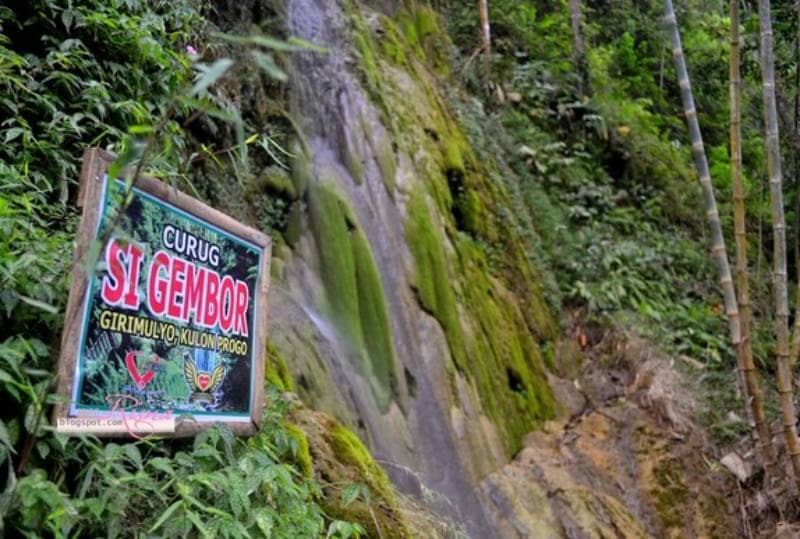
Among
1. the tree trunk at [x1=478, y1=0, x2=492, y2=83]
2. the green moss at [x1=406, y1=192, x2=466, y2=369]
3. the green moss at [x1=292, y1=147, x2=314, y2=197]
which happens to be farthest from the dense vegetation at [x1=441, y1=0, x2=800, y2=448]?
the green moss at [x1=292, y1=147, x2=314, y2=197]

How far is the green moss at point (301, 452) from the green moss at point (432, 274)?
11.2 feet

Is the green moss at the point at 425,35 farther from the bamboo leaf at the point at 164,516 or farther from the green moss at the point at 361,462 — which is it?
the bamboo leaf at the point at 164,516

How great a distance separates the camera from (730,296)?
6.89 metres

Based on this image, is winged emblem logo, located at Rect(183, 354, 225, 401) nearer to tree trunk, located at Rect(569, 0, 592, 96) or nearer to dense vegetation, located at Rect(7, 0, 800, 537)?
dense vegetation, located at Rect(7, 0, 800, 537)

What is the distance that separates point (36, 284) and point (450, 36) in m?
11.8

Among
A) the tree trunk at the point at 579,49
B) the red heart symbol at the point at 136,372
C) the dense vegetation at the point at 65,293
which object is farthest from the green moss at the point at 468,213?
the red heart symbol at the point at 136,372

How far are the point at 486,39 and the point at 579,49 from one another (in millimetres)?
1691

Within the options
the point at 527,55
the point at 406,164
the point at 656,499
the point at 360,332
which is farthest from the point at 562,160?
the point at 360,332

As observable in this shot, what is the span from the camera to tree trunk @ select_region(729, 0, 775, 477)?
6.57 m

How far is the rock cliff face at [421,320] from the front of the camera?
5305 mm

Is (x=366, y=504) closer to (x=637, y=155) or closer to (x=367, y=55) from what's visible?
(x=367, y=55)

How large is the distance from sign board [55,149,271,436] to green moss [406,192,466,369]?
3.91 metres

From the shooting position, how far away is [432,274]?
272 inches

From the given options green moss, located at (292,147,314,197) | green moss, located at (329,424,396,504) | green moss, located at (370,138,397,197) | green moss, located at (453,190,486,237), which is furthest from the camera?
green moss, located at (453,190,486,237)
